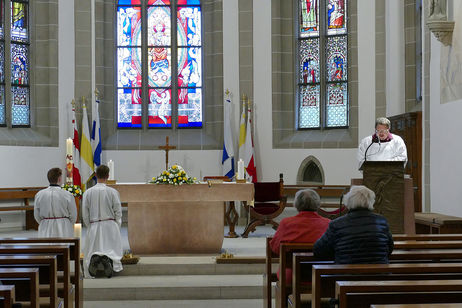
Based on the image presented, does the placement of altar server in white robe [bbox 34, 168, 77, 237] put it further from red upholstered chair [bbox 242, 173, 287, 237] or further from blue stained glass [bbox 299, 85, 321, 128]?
blue stained glass [bbox 299, 85, 321, 128]

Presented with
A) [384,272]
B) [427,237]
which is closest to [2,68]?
[427,237]

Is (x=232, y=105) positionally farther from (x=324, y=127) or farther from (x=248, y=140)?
(x=324, y=127)

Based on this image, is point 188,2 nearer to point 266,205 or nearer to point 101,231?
point 266,205

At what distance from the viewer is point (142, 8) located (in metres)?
15.3

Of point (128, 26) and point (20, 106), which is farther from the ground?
point (128, 26)

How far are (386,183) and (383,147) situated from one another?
2.32 ft

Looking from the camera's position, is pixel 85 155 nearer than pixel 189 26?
Yes

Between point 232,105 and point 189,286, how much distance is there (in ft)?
23.2

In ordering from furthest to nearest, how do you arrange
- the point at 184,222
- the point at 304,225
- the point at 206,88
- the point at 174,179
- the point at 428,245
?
the point at 206,88, the point at 184,222, the point at 174,179, the point at 304,225, the point at 428,245

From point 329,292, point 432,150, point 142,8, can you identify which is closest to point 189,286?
point 329,292

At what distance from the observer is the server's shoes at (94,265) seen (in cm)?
855

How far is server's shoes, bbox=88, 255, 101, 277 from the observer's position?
8555mm

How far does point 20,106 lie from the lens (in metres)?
14.3

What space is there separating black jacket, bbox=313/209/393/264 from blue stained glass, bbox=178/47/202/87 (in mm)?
10861
